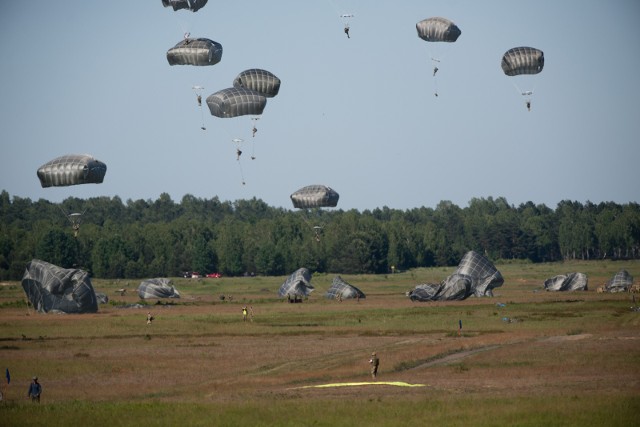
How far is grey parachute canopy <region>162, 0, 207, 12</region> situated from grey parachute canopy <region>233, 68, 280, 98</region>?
12.0m

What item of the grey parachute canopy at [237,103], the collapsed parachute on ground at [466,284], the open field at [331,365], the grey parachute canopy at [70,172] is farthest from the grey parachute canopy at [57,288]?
the collapsed parachute on ground at [466,284]

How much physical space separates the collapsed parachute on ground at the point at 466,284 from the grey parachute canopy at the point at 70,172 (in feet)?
133

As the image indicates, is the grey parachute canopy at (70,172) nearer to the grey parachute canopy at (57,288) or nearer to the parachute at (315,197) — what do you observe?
the grey parachute canopy at (57,288)

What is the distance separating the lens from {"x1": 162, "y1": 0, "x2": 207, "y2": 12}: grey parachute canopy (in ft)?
303

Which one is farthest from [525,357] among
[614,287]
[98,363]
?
[614,287]

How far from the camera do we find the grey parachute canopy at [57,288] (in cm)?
10794

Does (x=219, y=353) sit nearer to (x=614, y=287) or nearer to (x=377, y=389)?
(x=377, y=389)

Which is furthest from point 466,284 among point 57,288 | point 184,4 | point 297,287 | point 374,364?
point 374,364

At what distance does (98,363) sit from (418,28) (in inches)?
1935

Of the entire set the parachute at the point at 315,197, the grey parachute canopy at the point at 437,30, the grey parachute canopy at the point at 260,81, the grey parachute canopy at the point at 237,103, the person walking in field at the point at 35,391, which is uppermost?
the grey parachute canopy at the point at 437,30

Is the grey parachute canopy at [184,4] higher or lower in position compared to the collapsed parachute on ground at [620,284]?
higher

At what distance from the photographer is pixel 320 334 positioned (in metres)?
86.4

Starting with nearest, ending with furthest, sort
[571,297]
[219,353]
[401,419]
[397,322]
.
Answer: [401,419], [219,353], [397,322], [571,297]

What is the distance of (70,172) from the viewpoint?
9688 centimetres
